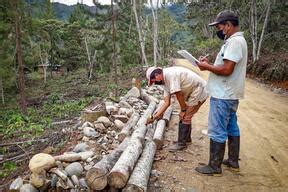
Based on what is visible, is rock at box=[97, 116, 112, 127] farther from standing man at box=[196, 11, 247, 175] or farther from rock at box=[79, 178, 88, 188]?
standing man at box=[196, 11, 247, 175]

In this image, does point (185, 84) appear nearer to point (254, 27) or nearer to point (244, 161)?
point (244, 161)

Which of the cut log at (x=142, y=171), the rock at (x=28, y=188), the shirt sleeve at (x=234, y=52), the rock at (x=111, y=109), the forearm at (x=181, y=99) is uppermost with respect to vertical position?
the shirt sleeve at (x=234, y=52)

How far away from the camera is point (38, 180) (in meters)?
5.12

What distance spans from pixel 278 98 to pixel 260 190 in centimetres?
831

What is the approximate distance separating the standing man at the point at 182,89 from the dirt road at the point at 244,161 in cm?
48

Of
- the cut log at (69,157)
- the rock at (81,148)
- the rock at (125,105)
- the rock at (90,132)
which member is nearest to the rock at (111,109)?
the rock at (125,105)

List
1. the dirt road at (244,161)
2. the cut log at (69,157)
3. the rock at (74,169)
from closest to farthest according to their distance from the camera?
the dirt road at (244,161) < the rock at (74,169) < the cut log at (69,157)

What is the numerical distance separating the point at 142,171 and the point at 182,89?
5.80 ft

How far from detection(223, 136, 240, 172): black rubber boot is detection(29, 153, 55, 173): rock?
287 cm

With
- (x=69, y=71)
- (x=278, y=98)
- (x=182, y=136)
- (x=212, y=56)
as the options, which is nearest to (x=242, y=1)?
(x=212, y=56)

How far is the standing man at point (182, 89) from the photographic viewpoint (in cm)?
554

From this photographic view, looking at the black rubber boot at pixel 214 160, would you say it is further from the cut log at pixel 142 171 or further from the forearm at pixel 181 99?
the forearm at pixel 181 99

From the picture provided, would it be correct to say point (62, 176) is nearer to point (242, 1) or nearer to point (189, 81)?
point (189, 81)

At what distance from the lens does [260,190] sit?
4.68 m
